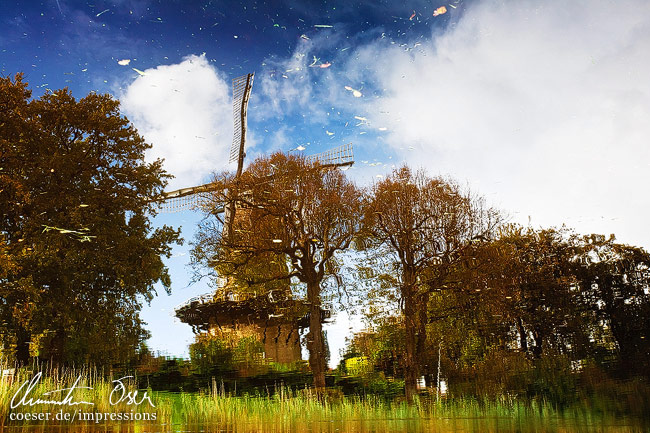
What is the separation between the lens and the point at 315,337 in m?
8.46

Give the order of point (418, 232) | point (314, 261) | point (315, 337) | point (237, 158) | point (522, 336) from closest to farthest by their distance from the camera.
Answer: point (522, 336) → point (315, 337) → point (418, 232) → point (314, 261) → point (237, 158)

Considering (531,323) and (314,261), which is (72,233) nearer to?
(314,261)

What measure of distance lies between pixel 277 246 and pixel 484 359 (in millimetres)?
4947

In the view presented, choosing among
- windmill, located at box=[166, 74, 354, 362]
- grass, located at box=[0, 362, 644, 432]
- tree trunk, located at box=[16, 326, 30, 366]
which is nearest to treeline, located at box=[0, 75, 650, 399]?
tree trunk, located at box=[16, 326, 30, 366]

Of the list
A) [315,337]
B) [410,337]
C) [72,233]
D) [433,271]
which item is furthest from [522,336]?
[72,233]

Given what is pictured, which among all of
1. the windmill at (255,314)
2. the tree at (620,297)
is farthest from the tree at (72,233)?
the tree at (620,297)

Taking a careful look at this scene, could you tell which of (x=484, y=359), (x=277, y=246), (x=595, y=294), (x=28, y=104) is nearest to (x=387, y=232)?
(x=277, y=246)

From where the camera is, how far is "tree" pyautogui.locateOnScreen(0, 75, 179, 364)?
7320mm

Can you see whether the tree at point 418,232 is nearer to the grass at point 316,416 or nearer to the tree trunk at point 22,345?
the grass at point 316,416

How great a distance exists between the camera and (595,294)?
6.79 m

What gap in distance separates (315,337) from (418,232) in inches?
119

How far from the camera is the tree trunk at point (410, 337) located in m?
7.30

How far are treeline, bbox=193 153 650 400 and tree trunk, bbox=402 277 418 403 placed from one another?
0.08 feet

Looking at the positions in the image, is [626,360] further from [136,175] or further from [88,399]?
[136,175]
